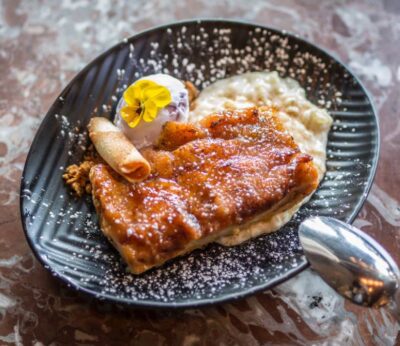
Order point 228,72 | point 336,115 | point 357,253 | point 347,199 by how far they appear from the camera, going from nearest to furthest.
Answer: point 357,253
point 347,199
point 336,115
point 228,72

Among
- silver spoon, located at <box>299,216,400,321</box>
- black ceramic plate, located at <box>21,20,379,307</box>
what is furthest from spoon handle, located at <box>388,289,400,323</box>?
black ceramic plate, located at <box>21,20,379,307</box>

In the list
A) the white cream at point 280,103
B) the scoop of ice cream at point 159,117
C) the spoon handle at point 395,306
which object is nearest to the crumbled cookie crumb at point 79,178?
the scoop of ice cream at point 159,117

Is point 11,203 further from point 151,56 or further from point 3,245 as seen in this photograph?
point 151,56

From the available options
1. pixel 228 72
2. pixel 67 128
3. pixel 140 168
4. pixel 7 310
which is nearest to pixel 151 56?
pixel 228 72

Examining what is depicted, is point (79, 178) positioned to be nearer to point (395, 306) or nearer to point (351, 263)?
point (351, 263)

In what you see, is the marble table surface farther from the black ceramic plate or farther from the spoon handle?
the black ceramic plate

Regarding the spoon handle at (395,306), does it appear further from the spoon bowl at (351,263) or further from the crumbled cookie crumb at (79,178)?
the crumbled cookie crumb at (79,178)
